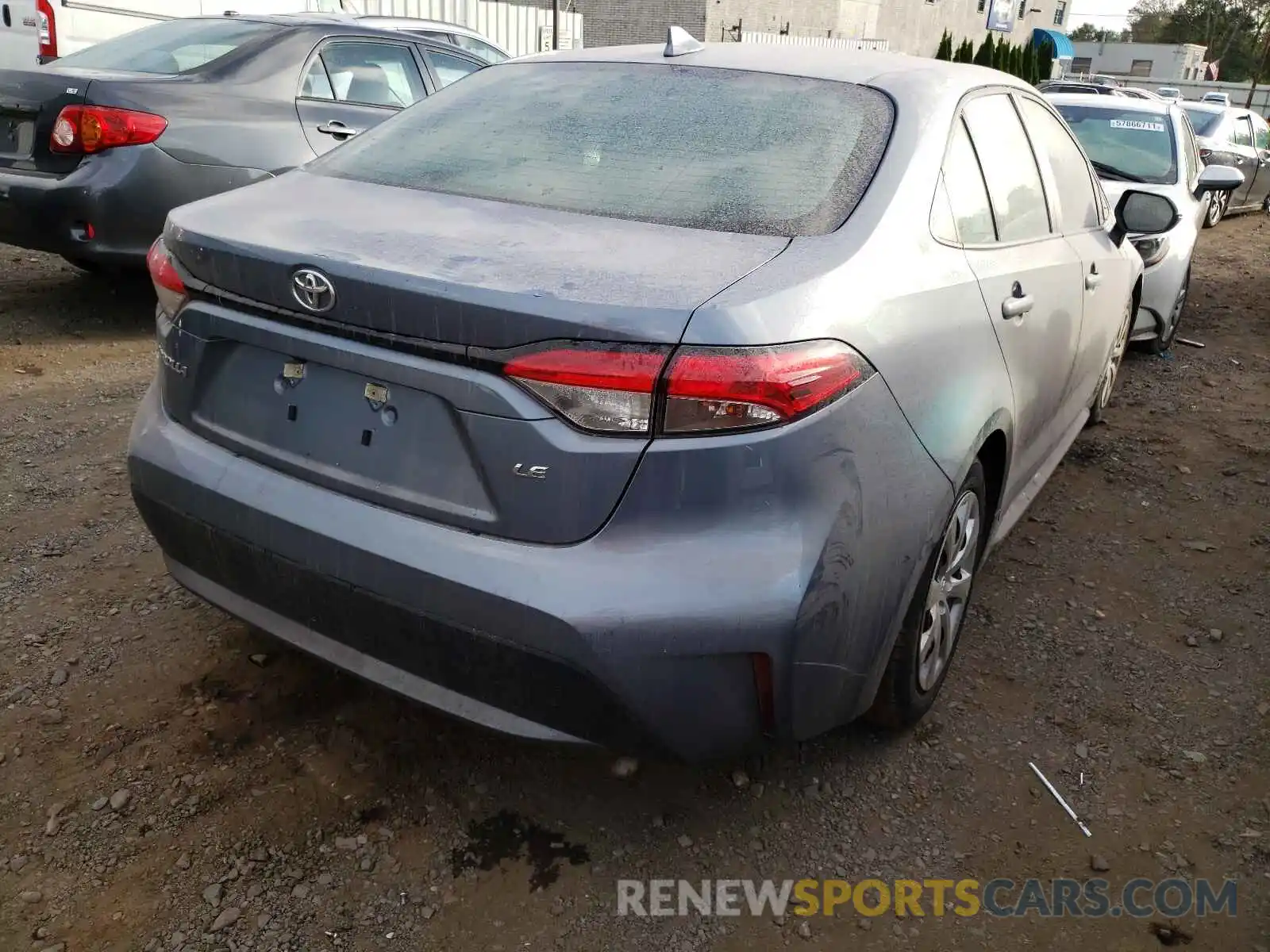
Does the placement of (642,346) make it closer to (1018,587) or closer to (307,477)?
(307,477)

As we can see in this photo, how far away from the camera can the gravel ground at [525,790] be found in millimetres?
2010

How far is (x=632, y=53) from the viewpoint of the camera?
2.95 metres

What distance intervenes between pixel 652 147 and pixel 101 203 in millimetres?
3590

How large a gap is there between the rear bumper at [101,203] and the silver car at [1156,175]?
5045 mm

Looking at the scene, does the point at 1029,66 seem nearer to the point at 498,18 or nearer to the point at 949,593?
the point at 498,18

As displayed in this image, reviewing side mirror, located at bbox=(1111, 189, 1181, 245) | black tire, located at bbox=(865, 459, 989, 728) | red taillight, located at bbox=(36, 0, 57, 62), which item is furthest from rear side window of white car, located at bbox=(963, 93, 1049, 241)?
red taillight, located at bbox=(36, 0, 57, 62)

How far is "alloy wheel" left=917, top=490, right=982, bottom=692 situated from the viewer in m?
2.44

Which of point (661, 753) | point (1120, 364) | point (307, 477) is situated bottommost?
point (1120, 364)

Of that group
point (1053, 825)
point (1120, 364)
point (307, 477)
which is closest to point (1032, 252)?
point (1053, 825)

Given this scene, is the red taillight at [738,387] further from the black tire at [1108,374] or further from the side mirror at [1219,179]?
the side mirror at [1219,179]

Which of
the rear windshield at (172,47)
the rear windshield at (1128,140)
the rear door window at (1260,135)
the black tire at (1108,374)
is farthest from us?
the rear door window at (1260,135)

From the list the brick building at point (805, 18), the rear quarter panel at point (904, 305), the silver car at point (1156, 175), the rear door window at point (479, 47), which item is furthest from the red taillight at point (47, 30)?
the brick building at point (805, 18)

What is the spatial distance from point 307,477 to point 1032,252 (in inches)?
81.2

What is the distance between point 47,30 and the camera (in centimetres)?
764
